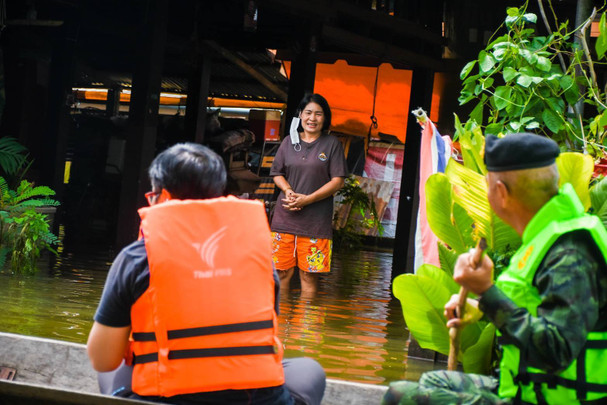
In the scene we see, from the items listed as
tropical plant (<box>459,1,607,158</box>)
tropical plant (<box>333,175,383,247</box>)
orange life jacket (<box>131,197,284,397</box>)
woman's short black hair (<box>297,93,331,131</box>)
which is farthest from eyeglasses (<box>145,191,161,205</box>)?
tropical plant (<box>333,175,383,247</box>)

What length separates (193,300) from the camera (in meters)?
2.78

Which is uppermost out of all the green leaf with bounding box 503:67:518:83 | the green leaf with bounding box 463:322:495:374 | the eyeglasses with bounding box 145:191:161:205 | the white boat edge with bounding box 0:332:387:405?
the green leaf with bounding box 503:67:518:83

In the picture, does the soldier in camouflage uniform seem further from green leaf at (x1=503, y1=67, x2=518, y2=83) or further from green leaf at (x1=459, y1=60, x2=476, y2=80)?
green leaf at (x1=459, y1=60, x2=476, y2=80)

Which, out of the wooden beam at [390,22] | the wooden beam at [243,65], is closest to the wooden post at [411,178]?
the wooden beam at [390,22]

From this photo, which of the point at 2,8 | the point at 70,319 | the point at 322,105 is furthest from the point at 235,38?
the point at 70,319

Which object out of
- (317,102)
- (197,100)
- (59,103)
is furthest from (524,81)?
(197,100)

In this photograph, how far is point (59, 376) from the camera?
4070 millimetres

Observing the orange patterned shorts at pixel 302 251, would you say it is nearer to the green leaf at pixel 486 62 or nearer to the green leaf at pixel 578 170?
the green leaf at pixel 486 62

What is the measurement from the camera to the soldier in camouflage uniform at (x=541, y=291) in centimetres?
239

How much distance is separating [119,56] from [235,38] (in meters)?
3.71

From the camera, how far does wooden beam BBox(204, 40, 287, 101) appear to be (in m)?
11.6

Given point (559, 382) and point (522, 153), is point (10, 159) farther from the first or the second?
point (559, 382)

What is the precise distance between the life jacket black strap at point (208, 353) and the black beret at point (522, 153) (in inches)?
38.3

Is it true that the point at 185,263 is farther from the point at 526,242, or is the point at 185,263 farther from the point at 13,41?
the point at 13,41
